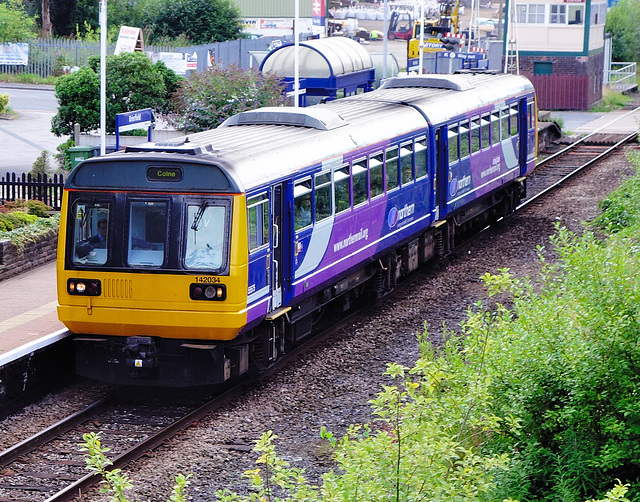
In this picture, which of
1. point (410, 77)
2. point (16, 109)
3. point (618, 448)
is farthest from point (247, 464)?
point (16, 109)

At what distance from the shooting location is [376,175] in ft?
49.0

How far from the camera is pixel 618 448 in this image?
317 inches

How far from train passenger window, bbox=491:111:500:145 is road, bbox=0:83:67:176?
10905mm

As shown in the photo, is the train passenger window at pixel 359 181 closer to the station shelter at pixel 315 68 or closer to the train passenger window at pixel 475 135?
the train passenger window at pixel 475 135

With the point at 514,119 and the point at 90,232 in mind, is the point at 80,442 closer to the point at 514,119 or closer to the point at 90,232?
the point at 90,232

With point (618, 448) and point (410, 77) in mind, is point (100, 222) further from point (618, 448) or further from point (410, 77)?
point (410, 77)

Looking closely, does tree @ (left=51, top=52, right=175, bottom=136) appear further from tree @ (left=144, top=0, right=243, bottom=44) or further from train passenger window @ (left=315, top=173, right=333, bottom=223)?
tree @ (left=144, top=0, right=243, bottom=44)

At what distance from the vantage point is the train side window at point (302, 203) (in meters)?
12.3

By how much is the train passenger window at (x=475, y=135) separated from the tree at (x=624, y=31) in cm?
4354

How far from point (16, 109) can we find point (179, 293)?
3000 cm

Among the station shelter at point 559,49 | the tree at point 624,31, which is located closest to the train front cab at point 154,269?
the station shelter at point 559,49

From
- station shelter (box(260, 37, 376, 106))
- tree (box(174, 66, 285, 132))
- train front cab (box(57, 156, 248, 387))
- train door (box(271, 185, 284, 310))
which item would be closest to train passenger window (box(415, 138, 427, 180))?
train door (box(271, 185, 284, 310))

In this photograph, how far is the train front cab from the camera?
35.6 feet

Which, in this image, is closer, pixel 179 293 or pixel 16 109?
pixel 179 293
